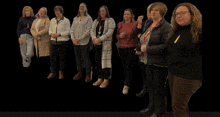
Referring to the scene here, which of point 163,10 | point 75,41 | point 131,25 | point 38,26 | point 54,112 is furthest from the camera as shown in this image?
point 38,26

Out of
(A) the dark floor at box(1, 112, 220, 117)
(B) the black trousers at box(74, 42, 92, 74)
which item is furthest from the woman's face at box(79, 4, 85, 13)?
(A) the dark floor at box(1, 112, 220, 117)

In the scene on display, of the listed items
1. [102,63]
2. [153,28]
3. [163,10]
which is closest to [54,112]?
[102,63]

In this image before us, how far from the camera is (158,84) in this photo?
2.23 meters

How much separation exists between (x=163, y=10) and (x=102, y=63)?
1601 mm

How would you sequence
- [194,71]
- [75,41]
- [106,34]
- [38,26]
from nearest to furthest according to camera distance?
1. [194,71]
2. [106,34]
3. [75,41]
4. [38,26]

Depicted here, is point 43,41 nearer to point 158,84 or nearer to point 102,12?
point 102,12

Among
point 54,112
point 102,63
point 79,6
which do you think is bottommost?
point 54,112

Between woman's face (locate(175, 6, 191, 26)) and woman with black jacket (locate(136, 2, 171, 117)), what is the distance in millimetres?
311

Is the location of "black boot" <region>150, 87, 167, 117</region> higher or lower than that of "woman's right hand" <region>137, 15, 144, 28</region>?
lower

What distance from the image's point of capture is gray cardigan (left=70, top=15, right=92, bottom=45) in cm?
363

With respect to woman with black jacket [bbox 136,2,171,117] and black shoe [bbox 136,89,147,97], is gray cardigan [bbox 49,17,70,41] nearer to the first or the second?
black shoe [bbox 136,89,147,97]

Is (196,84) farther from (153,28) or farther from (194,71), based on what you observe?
(153,28)

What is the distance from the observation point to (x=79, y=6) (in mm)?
3693

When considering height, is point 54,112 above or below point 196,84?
below
